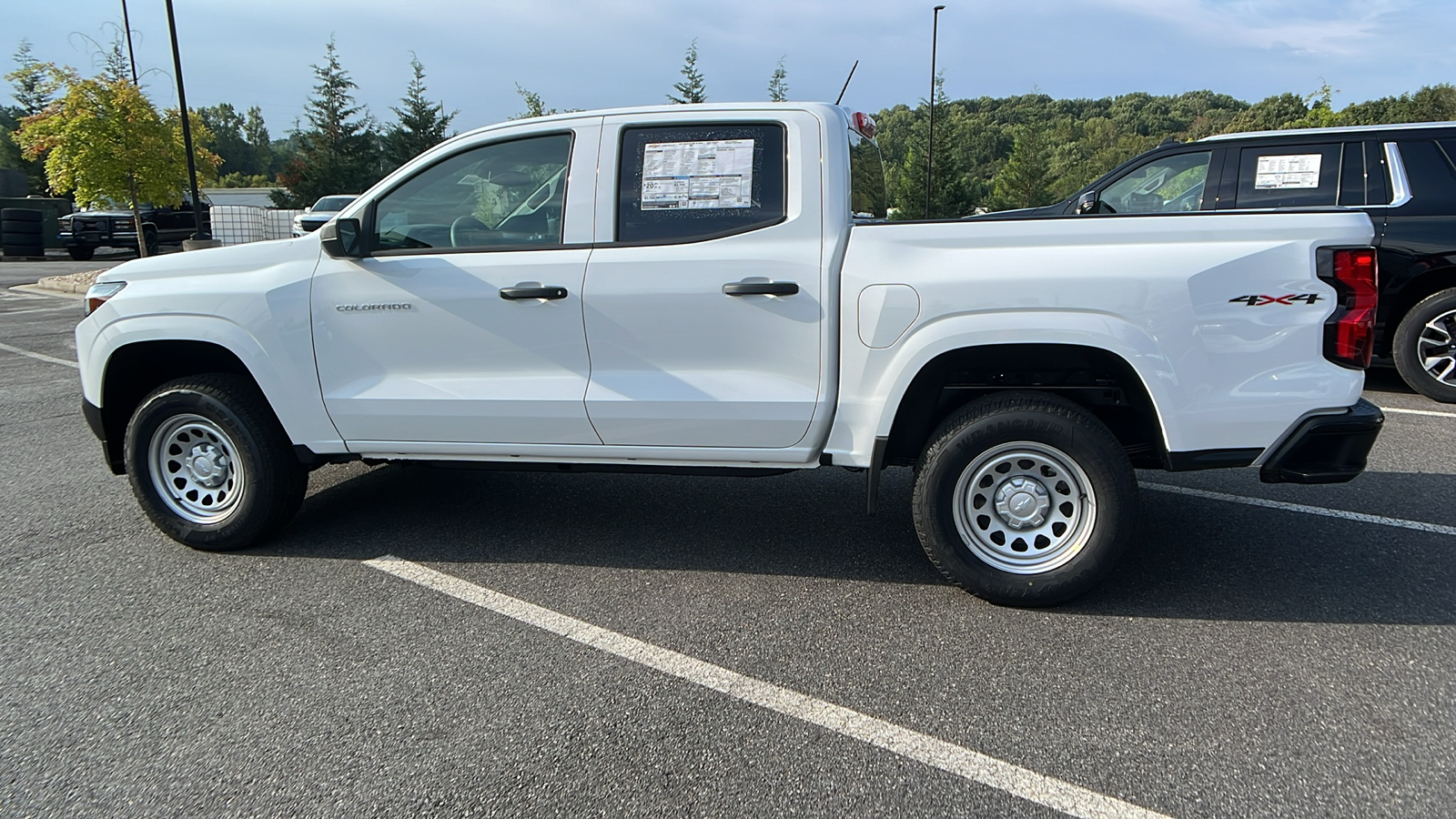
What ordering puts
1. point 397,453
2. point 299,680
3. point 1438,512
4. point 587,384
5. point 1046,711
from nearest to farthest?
point 1046,711 → point 299,680 → point 587,384 → point 397,453 → point 1438,512

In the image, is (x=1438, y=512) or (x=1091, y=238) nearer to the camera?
(x=1091, y=238)

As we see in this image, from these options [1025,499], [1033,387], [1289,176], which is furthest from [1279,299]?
[1289,176]

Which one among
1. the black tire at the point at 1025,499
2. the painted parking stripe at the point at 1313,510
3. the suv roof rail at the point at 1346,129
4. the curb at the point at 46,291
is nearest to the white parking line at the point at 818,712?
the black tire at the point at 1025,499

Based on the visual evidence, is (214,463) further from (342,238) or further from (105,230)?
(105,230)

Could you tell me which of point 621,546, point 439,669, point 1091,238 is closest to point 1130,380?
point 1091,238

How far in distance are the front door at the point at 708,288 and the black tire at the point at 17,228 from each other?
28524 millimetres

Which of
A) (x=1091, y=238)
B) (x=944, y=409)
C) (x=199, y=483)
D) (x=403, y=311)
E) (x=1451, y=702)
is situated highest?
(x=1091, y=238)

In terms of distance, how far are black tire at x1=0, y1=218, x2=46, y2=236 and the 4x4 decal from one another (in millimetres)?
30683

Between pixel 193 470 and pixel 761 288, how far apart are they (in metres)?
2.91

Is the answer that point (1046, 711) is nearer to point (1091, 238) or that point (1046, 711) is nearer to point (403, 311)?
point (1091, 238)

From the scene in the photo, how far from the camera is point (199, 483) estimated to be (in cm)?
444

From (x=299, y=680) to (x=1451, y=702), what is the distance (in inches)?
147

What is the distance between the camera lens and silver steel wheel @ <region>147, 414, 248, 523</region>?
14.4ft

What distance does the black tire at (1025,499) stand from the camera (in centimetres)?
350
